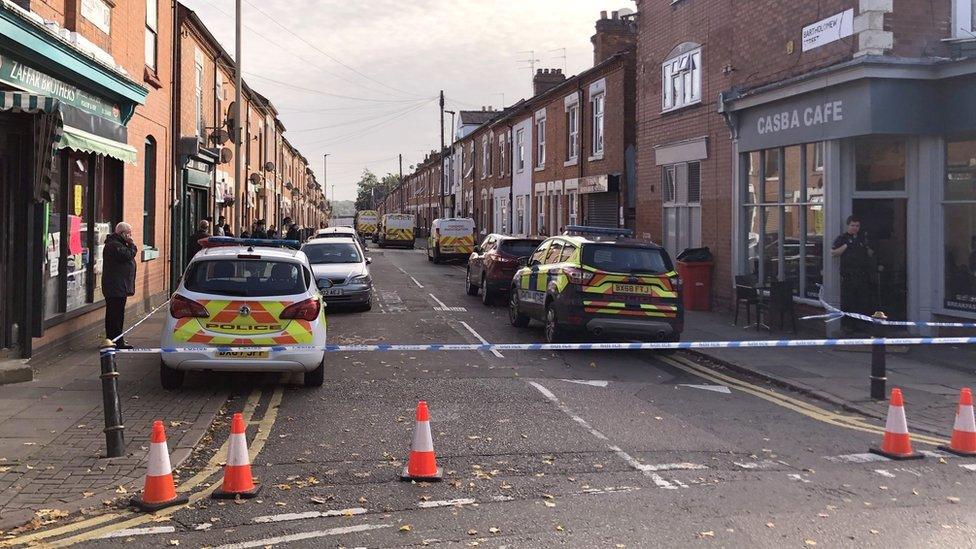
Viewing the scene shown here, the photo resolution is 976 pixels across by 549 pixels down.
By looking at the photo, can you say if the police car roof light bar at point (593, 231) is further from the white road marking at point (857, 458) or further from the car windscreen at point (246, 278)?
the white road marking at point (857, 458)

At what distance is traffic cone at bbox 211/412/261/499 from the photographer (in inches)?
230

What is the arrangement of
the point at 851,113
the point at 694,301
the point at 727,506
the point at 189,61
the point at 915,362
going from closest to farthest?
1. the point at 727,506
2. the point at 915,362
3. the point at 851,113
4. the point at 694,301
5. the point at 189,61

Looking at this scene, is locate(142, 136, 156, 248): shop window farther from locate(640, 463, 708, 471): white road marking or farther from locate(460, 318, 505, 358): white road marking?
locate(640, 463, 708, 471): white road marking

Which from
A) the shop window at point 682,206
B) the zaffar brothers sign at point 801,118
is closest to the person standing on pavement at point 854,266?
the zaffar brothers sign at point 801,118

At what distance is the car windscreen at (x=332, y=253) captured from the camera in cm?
1878

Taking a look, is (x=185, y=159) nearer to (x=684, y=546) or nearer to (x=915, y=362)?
(x=915, y=362)

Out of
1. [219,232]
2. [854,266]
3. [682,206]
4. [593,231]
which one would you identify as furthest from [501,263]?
[854,266]

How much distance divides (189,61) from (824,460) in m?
18.9

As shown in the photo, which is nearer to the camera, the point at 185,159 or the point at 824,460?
the point at 824,460

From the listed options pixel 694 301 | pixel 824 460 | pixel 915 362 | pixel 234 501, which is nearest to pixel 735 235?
pixel 694 301

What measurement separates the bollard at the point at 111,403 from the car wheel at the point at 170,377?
Answer: 2.71 m

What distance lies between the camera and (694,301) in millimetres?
18641

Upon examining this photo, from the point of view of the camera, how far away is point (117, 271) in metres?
11.8

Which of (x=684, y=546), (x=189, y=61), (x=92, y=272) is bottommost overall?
(x=684, y=546)
